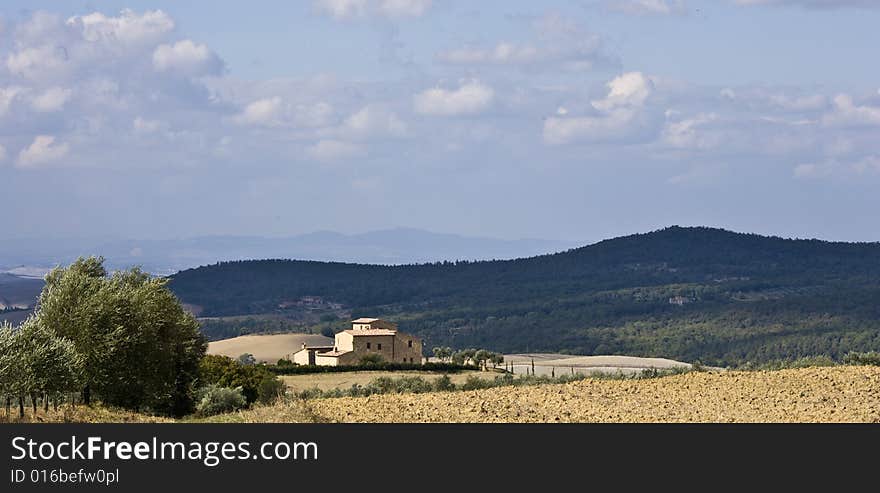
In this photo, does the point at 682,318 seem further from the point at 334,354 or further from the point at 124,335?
the point at 124,335

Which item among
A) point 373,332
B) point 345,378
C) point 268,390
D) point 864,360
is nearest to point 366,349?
point 373,332

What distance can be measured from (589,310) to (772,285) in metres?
31.1

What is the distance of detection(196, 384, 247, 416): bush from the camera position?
37591mm

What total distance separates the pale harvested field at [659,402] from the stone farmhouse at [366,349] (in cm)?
4861

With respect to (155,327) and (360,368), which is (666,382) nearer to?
(155,327)

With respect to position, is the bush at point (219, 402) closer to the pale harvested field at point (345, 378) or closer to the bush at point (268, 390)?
the bush at point (268, 390)

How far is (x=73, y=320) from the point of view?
3728cm

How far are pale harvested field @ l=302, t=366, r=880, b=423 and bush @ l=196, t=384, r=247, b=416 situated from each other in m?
5.73

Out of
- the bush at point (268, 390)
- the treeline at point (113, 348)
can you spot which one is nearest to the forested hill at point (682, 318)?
the bush at point (268, 390)

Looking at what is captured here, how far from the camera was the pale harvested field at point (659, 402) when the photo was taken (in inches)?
1103

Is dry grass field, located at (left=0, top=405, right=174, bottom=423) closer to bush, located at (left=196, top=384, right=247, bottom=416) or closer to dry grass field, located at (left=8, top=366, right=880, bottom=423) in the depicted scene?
dry grass field, located at (left=8, top=366, right=880, bottom=423)

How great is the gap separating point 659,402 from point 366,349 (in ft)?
183

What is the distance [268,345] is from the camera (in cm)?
11462
